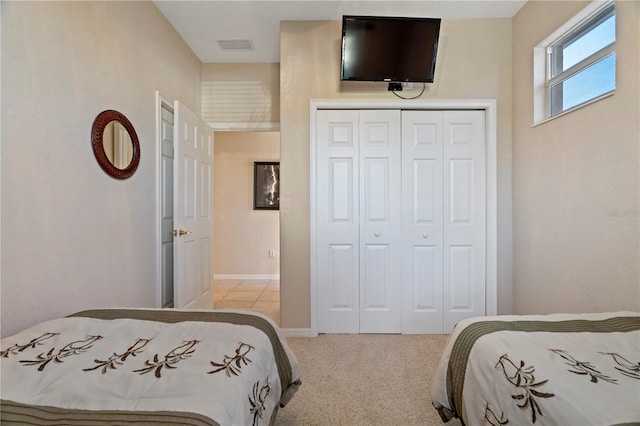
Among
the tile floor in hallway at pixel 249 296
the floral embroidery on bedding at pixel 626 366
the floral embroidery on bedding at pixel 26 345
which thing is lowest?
the tile floor in hallway at pixel 249 296

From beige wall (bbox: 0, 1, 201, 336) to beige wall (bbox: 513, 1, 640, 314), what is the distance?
294 centimetres

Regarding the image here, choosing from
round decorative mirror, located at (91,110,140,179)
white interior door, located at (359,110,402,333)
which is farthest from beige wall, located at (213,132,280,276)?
round decorative mirror, located at (91,110,140,179)

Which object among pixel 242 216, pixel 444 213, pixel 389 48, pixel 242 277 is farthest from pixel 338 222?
pixel 242 277

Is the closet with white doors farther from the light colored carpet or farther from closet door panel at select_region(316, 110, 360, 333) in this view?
the light colored carpet

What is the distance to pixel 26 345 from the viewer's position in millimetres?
1054

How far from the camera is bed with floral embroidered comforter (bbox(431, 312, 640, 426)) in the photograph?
2.56 feet

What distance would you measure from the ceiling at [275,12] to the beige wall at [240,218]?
227 cm

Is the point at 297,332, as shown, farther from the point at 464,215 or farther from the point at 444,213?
A: the point at 464,215

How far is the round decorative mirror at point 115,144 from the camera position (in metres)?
1.86

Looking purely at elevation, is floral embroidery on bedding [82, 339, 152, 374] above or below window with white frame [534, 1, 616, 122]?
below

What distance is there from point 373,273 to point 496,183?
1.34 meters

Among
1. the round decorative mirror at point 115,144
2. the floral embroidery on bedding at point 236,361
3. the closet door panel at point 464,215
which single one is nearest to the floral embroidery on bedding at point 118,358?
the floral embroidery on bedding at point 236,361

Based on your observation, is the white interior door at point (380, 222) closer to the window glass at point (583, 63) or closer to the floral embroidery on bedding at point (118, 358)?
the window glass at point (583, 63)

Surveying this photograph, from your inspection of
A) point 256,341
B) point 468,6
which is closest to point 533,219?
point 468,6
